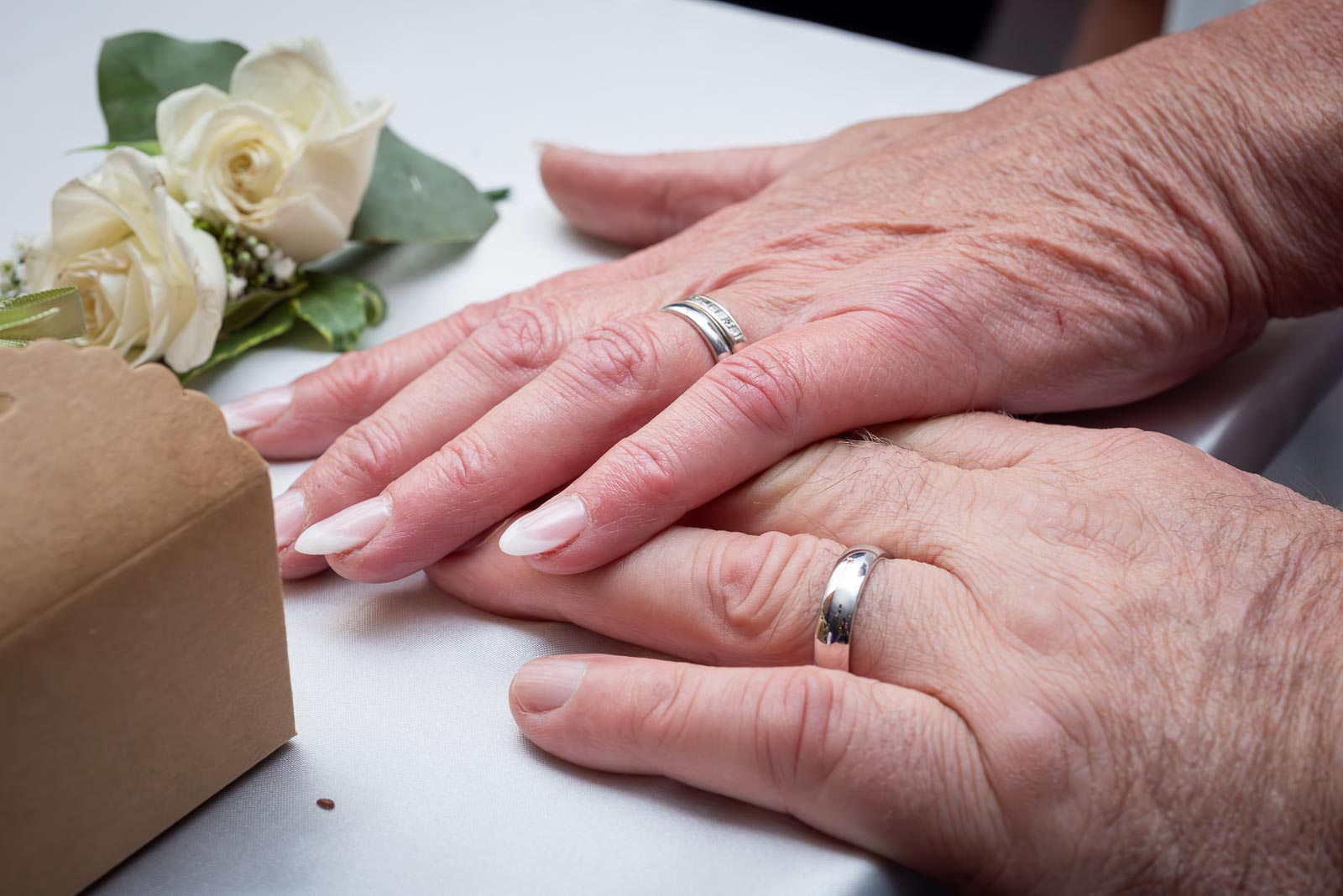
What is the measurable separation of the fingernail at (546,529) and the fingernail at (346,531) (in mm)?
105

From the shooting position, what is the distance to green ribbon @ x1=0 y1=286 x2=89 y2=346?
68cm

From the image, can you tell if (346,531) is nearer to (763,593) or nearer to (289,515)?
(289,515)

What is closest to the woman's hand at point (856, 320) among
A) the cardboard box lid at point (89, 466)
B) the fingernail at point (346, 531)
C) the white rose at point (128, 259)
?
the fingernail at point (346, 531)

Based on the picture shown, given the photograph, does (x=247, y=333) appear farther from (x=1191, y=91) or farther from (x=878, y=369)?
(x=1191, y=91)

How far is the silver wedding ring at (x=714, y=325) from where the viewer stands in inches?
35.1

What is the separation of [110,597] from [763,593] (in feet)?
1.26

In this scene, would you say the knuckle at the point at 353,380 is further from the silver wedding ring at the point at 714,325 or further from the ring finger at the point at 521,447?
the silver wedding ring at the point at 714,325

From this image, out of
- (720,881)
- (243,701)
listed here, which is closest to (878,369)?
(720,881)

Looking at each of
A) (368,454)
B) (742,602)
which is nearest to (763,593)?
(742,602)

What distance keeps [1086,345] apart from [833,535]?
1.02 ft

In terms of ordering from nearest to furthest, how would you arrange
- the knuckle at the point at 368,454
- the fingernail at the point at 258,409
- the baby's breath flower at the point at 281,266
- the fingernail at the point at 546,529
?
the fingernail at the point at 546,529
the knuckle at the point at 368,454
the fingernail at the point at 258,409
the baby's breath flower at the point at 281,266

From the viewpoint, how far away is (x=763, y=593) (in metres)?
0.71

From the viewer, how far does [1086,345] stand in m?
0.91

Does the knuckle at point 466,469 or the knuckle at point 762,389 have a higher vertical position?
the knuckle at point 762,389
